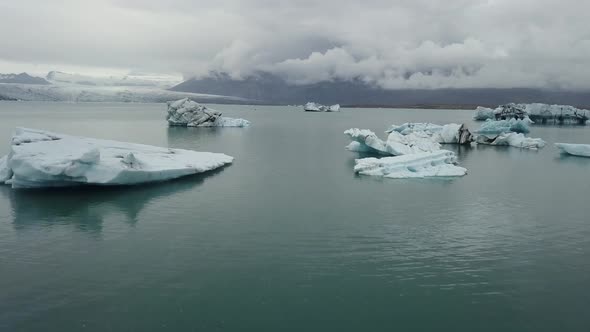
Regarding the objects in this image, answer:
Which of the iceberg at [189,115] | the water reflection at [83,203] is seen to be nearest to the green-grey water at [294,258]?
the water reflection at [83,203]

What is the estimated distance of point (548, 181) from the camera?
23.6 metres

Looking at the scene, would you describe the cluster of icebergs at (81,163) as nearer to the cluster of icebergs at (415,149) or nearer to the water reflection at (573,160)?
the cluster of icebergs at (415,149)

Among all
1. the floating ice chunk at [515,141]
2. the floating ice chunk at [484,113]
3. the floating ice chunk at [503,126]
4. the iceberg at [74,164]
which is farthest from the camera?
the floating ice chunk at [484,113]

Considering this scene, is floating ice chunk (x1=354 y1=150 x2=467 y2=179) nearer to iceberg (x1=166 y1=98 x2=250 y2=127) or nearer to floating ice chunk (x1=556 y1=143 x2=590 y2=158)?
floating ice chunk (x1=556 y1=143 x2=590 y2=158)

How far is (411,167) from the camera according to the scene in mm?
23547

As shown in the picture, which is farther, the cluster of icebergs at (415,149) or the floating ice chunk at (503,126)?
the floating ice chunk at (503,126)

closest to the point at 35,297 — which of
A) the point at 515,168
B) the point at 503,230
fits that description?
the point at 503,230

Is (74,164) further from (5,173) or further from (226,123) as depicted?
(226,123)

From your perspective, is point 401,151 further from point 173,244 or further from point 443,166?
point 173,244

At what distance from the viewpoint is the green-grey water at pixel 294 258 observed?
27.7 ft

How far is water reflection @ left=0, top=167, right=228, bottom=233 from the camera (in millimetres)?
14242

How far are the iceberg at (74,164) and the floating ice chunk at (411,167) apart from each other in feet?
30.3

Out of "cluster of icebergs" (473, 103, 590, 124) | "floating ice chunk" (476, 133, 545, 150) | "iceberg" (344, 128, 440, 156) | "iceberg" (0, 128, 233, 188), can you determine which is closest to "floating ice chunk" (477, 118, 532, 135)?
"floating ice chunk" (476, 133, 545, 150)

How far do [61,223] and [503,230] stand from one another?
14008 millimetres
